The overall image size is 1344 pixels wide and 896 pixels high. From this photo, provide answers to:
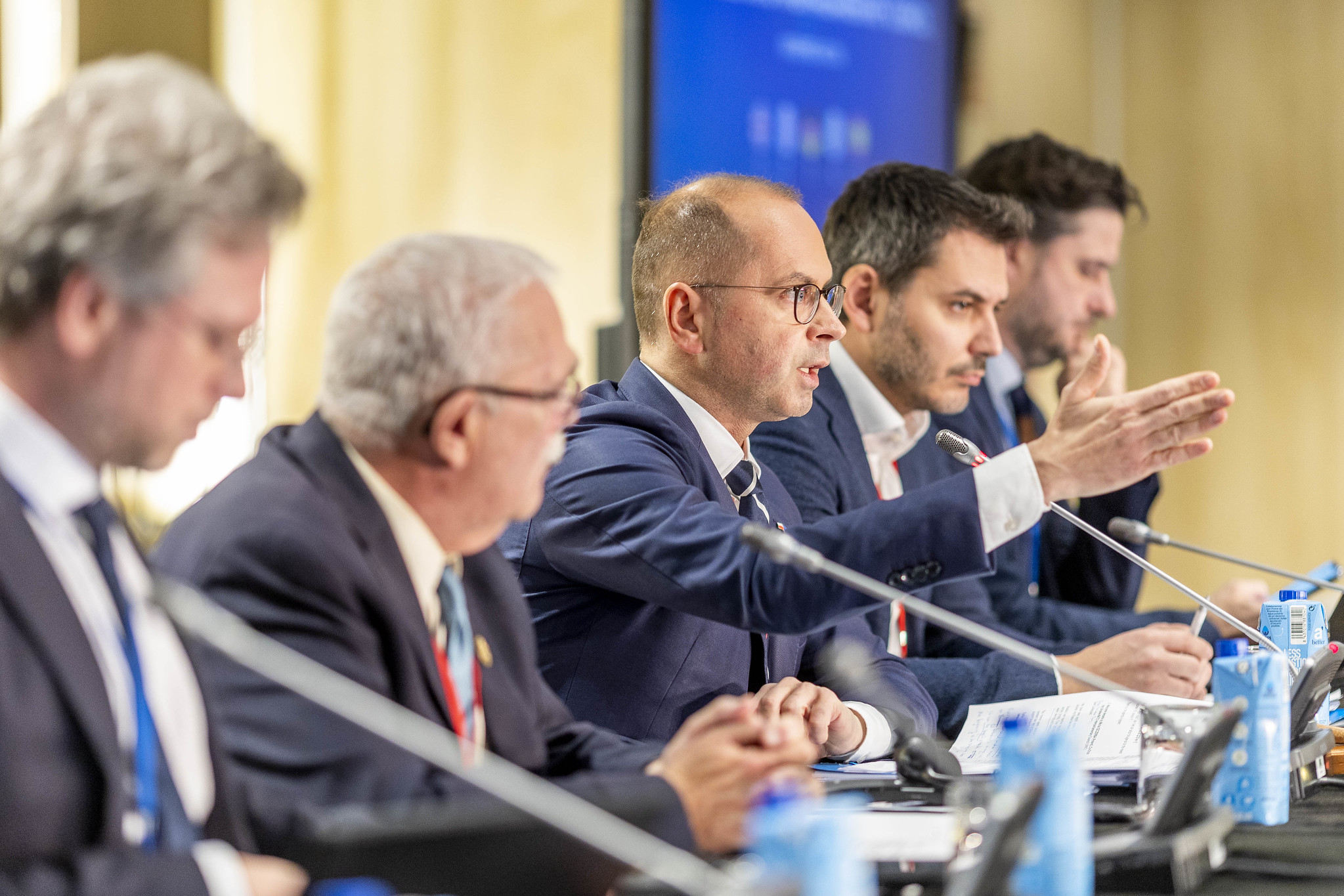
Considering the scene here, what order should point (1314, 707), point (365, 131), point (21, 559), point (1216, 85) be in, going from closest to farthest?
point (21, 559)
point (1314, 707)
point (365, 131)
point (1216, 85)

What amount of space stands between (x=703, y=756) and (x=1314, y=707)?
88 centimetres

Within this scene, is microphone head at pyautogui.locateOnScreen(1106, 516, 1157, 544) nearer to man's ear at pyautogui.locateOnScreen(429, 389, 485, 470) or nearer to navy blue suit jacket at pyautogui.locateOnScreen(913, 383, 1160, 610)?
man's ear at pyautogui.locateOnScreen(429, 389, 485, 470)

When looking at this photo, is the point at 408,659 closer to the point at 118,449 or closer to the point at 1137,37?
the point at 118,449

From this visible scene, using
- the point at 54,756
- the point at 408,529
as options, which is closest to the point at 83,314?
the point at 54,756

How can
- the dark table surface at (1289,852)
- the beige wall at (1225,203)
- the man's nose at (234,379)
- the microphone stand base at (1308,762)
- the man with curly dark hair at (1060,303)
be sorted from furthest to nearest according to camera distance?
the beige wall at (1225,203) → the man with curly dark hair at (1060,303) → the microphone stand base at (1308,762) → the dark table surface at (1289,852) → the man's nose at (234,379)

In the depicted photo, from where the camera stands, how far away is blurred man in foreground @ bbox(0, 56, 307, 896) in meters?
1.02

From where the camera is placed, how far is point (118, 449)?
3.59ft

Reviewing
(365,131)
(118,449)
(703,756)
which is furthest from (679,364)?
(365,131)

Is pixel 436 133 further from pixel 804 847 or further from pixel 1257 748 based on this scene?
pixel 804 847

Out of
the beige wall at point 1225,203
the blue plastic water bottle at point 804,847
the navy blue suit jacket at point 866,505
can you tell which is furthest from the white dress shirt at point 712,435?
the beige wall at point 1225,203

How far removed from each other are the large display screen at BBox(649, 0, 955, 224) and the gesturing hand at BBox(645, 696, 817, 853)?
232 cm

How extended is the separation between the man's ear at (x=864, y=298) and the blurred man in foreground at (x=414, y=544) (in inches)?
53.4

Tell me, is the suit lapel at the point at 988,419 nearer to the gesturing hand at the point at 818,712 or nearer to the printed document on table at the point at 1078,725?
the printed document on table at the point at 1078,725

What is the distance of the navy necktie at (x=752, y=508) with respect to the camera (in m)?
2.12
